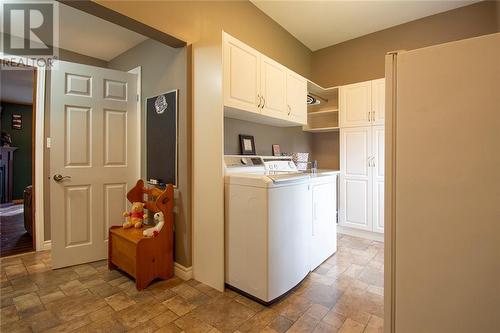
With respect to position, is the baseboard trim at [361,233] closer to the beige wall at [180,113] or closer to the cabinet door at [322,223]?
the cabinet door at [322,223]

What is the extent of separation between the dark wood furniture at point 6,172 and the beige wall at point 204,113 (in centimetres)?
642

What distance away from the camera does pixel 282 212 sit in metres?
1.86

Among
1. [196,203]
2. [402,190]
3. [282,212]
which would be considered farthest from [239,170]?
[402,190]

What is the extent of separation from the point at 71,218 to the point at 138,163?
86 cm

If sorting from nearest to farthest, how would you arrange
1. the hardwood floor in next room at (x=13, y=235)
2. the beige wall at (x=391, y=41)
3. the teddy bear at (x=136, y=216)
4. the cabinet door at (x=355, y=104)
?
the teddy bear at (x=136, y=216)
the beige wall at (x=391, y=41)
the hardwood floor in next room at (x=13, y=235)
the cabinet door at (x=355, y=104)

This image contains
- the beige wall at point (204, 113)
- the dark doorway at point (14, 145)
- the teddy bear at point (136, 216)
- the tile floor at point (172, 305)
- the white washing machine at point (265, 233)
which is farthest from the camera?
the dark doorway at point (14, 145)

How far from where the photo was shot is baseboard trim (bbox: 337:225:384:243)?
3234 millimetres

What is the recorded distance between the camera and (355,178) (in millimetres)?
3346

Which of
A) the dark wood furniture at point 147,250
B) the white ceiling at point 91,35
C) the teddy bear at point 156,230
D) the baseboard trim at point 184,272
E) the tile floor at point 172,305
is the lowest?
the tile floor at point 172,305

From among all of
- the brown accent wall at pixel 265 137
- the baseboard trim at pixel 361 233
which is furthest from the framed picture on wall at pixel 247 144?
the baseboard trim at pixel 361 233

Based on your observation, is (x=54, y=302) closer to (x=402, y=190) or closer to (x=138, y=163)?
(x=138, y=163)

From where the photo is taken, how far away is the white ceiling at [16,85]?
12.7 feet

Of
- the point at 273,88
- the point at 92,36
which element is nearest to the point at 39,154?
the point at 92,36

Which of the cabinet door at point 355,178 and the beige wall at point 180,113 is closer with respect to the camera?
the beige wall at point 180,113
